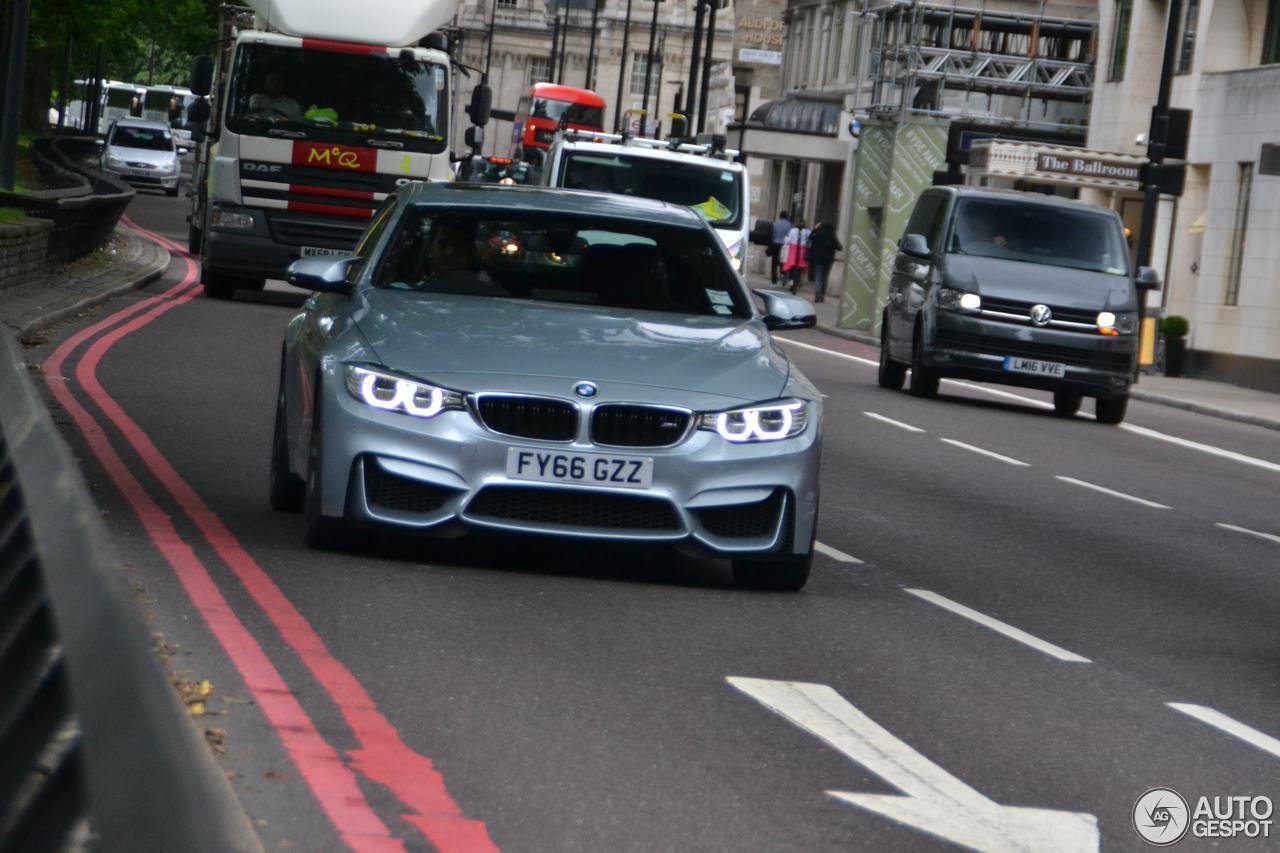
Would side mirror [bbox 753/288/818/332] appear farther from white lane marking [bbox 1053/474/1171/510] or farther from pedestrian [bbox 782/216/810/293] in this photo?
pedestrian [bbox 782/216/810/293]

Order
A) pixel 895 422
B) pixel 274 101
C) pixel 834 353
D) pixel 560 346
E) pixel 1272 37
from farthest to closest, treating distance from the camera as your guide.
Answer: pixel 1272 37
pixel 834 353
pixel 274 101
pixel 895 422
pixel 560 346

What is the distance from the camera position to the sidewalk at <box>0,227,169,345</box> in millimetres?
20719

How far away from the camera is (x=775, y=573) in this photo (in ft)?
31.1

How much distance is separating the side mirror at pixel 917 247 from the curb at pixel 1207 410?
5747 mm

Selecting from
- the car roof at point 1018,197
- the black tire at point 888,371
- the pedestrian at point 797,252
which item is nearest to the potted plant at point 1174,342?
the black tire at point 888,371

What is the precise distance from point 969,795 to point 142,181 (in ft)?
225

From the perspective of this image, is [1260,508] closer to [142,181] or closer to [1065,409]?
[1065,409]

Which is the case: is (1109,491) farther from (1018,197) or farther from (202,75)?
(202,75)

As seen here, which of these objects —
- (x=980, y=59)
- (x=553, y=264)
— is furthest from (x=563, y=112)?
(x=553, y=264)

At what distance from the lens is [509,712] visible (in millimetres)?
6672

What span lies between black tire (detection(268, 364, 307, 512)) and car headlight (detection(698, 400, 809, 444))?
2102 millimetres

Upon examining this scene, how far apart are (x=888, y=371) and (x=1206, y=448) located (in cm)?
410

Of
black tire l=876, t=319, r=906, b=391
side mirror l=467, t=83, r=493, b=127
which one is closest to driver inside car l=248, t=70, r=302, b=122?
side mirror l=467, t=83, r=493, b=127

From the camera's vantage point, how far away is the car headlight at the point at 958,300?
23781 mm
